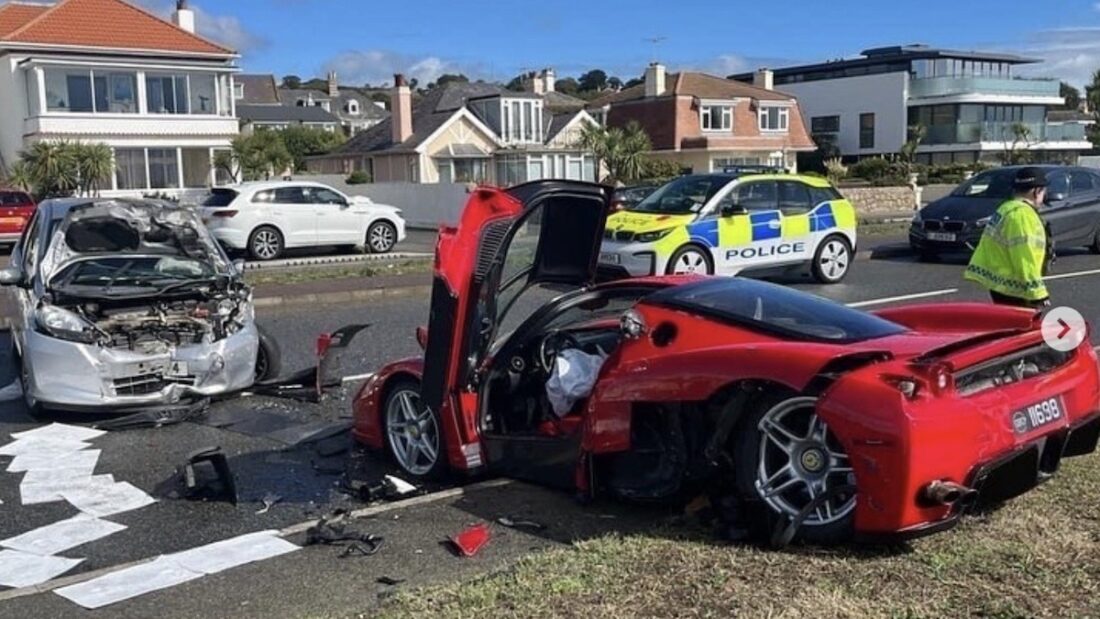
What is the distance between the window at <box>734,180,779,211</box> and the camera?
15.1 m

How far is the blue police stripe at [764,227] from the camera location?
1505cm

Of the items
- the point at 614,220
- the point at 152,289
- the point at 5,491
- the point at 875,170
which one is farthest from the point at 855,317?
the point at 875,170

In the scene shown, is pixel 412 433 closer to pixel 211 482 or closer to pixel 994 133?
pixel 211 482

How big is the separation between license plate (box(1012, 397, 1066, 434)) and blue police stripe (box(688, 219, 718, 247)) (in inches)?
388

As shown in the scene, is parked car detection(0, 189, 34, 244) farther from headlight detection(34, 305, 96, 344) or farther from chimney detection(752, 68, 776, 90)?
chimney detection(752, 68, 776, 90)

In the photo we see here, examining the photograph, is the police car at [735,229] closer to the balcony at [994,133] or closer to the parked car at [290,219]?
the parked car at [290,219]

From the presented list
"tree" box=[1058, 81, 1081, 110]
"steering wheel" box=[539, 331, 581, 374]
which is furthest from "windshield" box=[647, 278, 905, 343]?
"tree" box=[1058, 81, 1081, 110]

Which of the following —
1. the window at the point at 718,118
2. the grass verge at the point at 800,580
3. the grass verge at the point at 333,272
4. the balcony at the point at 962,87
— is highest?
the balcony at the point at 962,87

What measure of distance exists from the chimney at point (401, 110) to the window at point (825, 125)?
30.0 meters

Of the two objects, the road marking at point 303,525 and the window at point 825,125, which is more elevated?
the window at point 825,125

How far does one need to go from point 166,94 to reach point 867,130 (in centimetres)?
4255

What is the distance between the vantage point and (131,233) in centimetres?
948

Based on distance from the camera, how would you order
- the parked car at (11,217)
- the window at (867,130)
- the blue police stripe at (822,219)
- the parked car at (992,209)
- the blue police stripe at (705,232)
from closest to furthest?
the blue police stripe at (705,232)
the blue police stripe at (822,219)
the parked car at (992,209)
the parked car at (11,217)
the window at (867,130)

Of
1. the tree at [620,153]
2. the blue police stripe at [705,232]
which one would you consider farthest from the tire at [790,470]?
the tree at [620,153]
